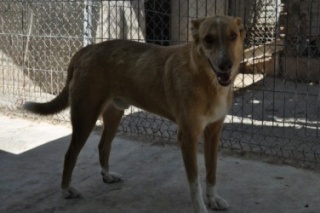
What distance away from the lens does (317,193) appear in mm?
3605

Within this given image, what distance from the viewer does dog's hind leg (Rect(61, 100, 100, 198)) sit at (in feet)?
11.8

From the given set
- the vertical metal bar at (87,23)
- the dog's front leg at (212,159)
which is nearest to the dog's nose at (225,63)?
the dog's front leg at (212,159)

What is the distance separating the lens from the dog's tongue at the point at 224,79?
2884 millimetres

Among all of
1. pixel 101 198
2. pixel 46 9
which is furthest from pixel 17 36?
pixel 101 198

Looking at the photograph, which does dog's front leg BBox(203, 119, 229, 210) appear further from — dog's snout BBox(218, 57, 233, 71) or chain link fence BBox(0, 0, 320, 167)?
chain link fence BBox(0, 0, 320, 167)

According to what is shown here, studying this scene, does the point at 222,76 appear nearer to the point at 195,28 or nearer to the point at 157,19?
the point at 195,28

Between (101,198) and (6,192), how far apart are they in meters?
Answer: 0.78

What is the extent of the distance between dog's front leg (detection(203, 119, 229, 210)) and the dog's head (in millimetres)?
543

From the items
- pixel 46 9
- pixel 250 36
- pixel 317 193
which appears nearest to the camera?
pixel 317 193

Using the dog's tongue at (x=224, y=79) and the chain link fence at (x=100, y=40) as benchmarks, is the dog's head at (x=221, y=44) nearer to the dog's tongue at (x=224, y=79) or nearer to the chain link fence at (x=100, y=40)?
the dog's tongue at (x=224, y=79)

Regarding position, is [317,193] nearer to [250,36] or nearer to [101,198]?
[101,198]

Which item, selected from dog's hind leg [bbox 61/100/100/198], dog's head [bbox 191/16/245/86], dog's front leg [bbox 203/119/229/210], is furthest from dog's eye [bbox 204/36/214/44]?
dog's hind leg [bbox 61/100/100/198]

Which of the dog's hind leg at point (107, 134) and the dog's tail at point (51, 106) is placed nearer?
the dog's tail at point (51, 106)

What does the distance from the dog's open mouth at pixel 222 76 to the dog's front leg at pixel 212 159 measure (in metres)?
0.53
